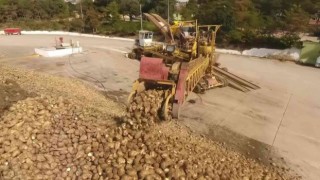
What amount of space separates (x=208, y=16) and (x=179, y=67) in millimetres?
25257

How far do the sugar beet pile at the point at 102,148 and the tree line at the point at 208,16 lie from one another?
2349 cm

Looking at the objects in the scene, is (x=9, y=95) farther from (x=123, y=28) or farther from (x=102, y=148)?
(x=123, y=28)

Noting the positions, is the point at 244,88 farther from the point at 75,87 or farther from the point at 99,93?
the point at 75,87

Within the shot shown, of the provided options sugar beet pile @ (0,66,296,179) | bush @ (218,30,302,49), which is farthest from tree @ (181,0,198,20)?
sugar beet pile @ (0,66,296,179)

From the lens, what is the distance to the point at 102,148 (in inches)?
345

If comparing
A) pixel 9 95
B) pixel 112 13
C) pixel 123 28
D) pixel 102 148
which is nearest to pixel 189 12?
pixel 123 28

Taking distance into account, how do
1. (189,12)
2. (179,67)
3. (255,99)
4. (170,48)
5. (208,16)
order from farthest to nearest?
1. (189,12)
2. (208,16)
3. (170,48)
4. (255,99)
5. (179,67)

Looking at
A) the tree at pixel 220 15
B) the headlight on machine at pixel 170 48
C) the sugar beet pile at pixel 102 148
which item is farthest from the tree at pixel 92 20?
the sugar beet pile at pixel 102 148

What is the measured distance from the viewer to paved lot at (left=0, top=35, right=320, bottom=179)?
11.4 m

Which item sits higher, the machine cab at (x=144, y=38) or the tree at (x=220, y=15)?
the tree at (x=220, y=15)

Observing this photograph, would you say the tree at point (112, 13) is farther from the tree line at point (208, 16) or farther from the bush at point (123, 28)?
the bush at point (123, 28)

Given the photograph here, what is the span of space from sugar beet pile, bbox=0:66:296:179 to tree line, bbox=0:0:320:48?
23.5 meters

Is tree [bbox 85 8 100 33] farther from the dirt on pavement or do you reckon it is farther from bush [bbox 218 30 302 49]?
the dirt on pavement

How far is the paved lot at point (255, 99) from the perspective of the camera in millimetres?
11422
